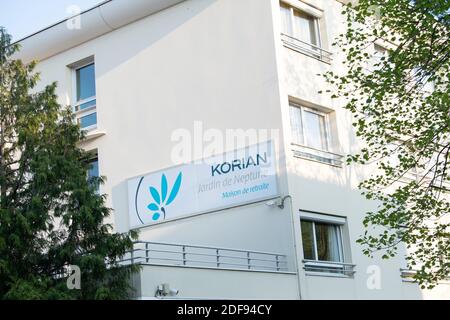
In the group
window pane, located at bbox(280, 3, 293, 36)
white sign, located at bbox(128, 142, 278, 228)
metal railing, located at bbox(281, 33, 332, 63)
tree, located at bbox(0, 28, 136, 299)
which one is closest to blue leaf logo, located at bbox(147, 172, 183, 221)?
white sign, located at bbox(128, 142, 278, 228)

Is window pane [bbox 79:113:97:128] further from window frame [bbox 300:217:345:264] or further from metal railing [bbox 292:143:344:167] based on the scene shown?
window frame [bbox 300:217:345:264]

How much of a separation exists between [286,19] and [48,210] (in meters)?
9.25

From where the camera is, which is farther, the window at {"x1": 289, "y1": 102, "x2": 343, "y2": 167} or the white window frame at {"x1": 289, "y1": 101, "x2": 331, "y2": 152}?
the white window frame at {"x1": 289, "y1": 101, "x2": 331, "y2": 152}

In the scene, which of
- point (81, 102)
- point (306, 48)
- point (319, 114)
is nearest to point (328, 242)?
point (319, 114)

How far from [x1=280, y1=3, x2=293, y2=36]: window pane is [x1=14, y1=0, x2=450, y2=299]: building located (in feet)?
0.13

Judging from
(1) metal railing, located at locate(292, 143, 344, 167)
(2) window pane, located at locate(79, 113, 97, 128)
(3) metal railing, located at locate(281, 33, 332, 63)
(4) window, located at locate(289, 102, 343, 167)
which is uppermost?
(3) metal railing, located at locate(281, 33, 332, 63)

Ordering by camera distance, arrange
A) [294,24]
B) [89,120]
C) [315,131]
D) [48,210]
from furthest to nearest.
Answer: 1. [89,120]
2. [294,24]
3. [315,131]
4. [48,210]

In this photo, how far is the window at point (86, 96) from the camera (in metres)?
22.0

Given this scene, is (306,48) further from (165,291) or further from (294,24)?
(165,291)

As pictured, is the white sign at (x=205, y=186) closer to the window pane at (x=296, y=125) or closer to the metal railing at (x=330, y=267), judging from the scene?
the window pane at (x=296, y=125)

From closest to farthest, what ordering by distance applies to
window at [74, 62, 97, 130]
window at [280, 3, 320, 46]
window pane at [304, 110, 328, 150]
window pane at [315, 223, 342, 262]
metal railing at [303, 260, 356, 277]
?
metal railing at [303, 260, 356, 277]
window pane at [315, 223, 342, 262]
window pane at [304, 110, 328, 150]
window at [280, 3, 320, 46]
window at [74, 62, 97, 130]

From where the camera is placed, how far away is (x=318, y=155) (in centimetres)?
1920

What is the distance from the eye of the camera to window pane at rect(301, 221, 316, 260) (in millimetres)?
17953

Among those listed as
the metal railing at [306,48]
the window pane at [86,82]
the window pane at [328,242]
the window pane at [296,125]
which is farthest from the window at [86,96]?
the window pane at [328,242]
